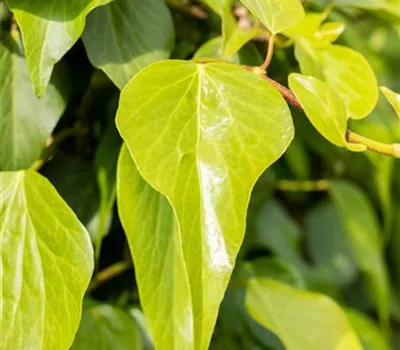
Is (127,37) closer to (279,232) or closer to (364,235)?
(364,235)

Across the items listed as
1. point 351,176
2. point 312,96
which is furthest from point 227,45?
point 351,176

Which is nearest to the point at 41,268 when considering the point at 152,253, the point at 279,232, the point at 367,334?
the point at 152,253

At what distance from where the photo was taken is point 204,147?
439mm

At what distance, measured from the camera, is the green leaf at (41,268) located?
46 centimetres

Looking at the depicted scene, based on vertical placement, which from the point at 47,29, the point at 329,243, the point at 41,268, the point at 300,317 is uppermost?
the point at 47,29

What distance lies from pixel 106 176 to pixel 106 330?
0.10 m

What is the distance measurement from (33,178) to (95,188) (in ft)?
0.30

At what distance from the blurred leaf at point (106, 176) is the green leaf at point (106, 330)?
1.6 inches

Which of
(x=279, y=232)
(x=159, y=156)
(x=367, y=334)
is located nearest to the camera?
(x=159, y=156)

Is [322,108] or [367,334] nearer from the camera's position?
[322,108]

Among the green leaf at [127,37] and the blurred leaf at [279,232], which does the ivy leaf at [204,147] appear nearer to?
the green leaf at [127,37]

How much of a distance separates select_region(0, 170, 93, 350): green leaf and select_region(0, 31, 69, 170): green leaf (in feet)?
0.13

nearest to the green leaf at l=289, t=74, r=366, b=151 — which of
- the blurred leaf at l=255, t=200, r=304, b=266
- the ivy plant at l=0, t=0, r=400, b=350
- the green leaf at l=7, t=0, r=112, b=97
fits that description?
the ivy plant at l=0, t=0, r=400, b=350

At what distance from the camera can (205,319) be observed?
16.4 inches
